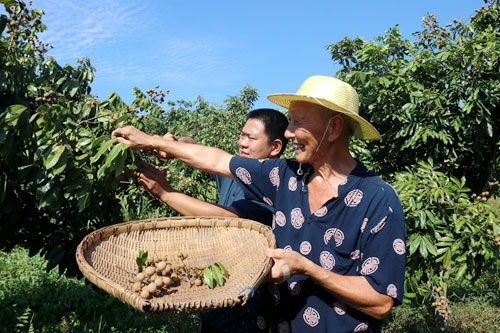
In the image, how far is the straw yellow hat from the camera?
186cm

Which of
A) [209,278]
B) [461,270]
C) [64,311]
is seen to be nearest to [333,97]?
[209,278]

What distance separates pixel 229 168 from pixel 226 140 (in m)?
3.74

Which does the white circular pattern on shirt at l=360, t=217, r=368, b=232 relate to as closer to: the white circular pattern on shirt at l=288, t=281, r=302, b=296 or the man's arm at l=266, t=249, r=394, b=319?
the man's arm at l=266, t=249, r=394, b=319

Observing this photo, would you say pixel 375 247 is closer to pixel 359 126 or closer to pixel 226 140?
pixel 359 126

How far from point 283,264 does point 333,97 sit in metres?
0.71

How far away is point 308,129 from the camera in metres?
1.90

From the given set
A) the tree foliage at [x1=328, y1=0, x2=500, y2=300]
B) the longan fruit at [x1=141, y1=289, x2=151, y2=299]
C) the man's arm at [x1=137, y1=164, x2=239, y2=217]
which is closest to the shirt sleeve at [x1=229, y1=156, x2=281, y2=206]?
the man's arm at [x1=137, y1=164, x2=239, y2=217]

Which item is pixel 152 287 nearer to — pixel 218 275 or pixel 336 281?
pixel 218 275

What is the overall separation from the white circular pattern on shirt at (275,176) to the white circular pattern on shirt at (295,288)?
46 cm

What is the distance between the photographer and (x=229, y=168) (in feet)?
A: 7.11

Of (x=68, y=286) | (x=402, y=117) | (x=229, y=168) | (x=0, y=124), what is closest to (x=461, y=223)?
(x=402, y=117)

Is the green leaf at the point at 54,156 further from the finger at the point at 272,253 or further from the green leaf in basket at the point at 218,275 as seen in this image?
the finger at the point at 272,253

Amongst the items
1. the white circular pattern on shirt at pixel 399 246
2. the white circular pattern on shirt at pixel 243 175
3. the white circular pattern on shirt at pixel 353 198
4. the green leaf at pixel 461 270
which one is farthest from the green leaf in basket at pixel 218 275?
the green leaf at pixel 461 270

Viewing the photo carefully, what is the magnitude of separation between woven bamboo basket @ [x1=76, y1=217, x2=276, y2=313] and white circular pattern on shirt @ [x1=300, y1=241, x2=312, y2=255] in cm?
14
